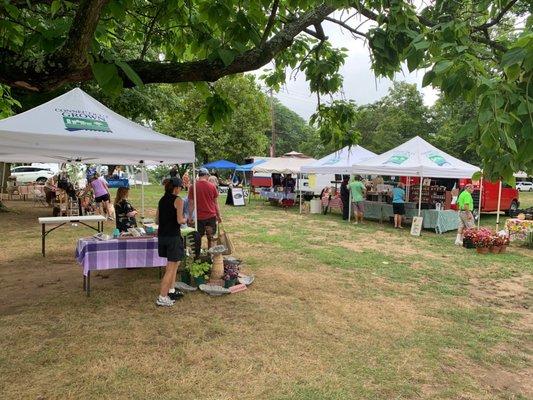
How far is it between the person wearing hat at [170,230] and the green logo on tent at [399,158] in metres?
10.3

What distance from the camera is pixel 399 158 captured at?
48.2 ft

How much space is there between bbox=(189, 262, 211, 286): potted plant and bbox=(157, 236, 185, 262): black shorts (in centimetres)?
83

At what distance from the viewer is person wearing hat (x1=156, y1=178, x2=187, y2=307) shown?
18.9ft

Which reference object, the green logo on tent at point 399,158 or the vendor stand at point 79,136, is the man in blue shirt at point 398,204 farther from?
the vendor stand at point 79,136

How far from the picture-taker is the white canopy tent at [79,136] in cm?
585

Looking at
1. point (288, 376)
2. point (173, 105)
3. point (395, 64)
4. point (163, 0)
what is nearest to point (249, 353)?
point (288, 376)

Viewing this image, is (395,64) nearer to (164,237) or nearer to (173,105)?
(164,237)

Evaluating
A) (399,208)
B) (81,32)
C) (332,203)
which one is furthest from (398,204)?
(81,32)

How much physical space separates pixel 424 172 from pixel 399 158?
135cm

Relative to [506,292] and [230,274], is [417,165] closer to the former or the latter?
[506,292]

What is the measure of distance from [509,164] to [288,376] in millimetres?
2883

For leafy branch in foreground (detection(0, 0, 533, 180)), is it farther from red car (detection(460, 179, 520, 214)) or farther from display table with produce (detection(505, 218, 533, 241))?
red car (detection(460, 179, 520, 214))

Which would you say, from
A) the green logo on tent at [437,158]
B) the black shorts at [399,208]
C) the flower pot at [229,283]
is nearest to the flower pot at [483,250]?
the green logo on tent at [437,158]

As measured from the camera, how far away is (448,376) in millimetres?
4078
